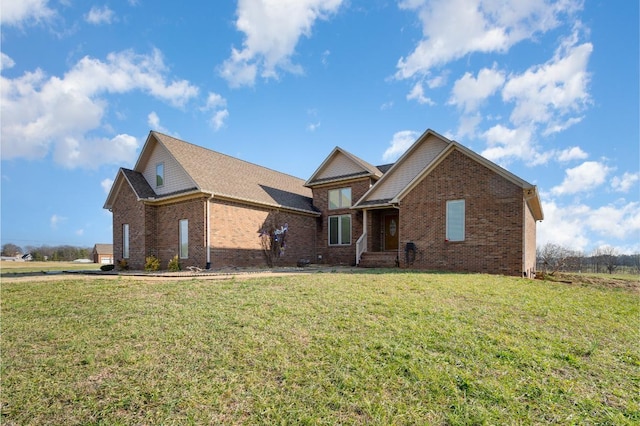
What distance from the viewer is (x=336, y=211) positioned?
66.3 ft

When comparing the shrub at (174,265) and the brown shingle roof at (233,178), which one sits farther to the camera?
the brown shingle roof at (233,178)

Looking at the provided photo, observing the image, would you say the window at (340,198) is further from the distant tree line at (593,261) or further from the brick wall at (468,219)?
the distant tree line at (593,261)

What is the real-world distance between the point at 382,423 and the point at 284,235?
587 inches

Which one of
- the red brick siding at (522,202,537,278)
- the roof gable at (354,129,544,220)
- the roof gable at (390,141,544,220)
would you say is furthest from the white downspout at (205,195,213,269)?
the red brick siding at (522,202,537,278)

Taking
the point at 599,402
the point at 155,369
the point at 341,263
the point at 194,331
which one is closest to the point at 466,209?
the point at 341,263

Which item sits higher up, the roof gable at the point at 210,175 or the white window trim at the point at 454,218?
the roof gable at the point at 210,175

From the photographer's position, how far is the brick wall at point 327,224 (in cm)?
1920

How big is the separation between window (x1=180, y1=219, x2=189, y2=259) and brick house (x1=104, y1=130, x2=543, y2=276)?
0.05m

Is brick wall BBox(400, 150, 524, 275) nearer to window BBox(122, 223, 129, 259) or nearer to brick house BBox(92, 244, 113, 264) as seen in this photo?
window BBox(122, 223, 129, 259)

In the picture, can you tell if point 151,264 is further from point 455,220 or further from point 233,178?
point 455,220

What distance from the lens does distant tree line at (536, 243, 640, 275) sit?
1828 centimetres

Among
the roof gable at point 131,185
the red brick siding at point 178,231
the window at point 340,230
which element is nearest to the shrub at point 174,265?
the red brick siding at point 178,231

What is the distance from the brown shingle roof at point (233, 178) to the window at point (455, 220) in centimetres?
870

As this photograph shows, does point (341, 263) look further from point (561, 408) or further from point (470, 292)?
point (561, 408)
